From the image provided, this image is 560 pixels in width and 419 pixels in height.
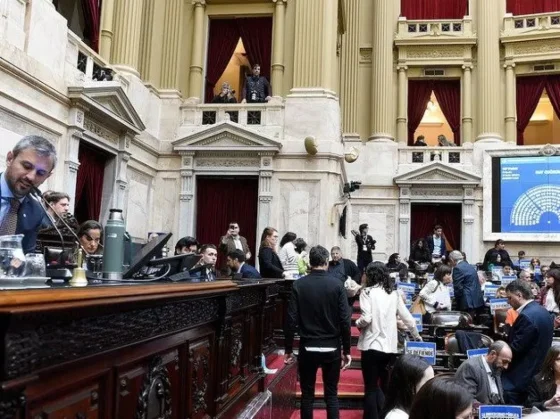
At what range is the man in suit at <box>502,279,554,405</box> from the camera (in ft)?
13.6

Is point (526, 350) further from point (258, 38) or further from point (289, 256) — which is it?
point (258, 38)

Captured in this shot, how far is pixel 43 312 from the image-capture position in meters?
1.24

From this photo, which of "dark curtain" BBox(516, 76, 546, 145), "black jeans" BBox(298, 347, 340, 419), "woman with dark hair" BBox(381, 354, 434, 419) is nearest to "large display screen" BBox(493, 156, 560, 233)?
"dark curtain" BBox(516, 76, 546, 145)

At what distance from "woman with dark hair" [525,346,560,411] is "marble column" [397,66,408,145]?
44.3 feet

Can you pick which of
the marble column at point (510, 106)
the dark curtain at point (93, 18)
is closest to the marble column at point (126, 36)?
the dark curtain at point (93, 18)

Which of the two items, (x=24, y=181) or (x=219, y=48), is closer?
(x=24, y=181)

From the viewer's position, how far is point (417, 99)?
17.8 m

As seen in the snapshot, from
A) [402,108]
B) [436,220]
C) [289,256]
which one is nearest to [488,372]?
[289,256]

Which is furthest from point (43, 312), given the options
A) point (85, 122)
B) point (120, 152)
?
point (120, 152)

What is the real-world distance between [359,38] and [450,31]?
2.90 meters

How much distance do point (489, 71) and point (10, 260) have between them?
17.1m

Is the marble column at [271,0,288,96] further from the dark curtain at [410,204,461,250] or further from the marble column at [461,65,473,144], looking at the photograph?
the marble column at [461,65,473,144]

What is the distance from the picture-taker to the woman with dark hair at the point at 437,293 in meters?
6.98

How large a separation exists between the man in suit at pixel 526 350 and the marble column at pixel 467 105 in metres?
13.6
